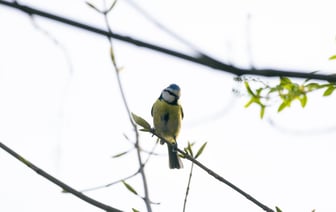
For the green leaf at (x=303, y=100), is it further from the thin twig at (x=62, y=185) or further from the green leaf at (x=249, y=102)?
the thin twig at (x=62, y=185)

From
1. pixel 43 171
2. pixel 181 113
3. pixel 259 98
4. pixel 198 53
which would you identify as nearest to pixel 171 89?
pixel 181 113

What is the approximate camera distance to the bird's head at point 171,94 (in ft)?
26.4

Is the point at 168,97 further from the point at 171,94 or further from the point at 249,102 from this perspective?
the point at 249,102

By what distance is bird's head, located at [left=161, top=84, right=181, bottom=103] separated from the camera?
8055 mm

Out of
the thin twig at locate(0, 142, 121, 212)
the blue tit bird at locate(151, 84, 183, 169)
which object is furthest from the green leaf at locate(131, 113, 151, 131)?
the blue tit bird at locate(151, 84, 183, 169)

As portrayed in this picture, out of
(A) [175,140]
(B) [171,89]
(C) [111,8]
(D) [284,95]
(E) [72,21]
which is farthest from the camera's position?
(B) [171,89]

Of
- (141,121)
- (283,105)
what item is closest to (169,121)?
(141,121)

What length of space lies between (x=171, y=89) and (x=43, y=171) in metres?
6.30

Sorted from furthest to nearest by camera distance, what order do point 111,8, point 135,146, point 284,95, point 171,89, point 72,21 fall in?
point 171,89 < point 284,95 < point 135,146 < point 111,8 < point 72,21

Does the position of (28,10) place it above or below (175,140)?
below

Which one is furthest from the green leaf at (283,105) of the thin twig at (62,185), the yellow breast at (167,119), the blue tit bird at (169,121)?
the yellow breast at (167,119)

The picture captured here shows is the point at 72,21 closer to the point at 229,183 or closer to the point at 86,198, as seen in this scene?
the point at 86,198

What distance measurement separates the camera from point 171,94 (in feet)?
26.9

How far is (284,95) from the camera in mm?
2385
